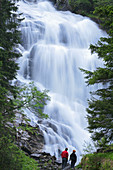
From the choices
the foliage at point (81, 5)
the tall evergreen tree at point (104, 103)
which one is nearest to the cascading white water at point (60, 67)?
the tall evergreen tree at point (104, 103)

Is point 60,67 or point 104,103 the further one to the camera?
point 60,67

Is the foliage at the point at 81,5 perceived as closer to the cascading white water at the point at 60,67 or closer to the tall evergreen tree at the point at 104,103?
the cascading white water at the point at 60,67

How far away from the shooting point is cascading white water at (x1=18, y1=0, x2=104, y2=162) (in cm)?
1752

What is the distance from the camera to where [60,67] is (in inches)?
1152

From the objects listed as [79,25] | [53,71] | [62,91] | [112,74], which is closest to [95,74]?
[112,74]

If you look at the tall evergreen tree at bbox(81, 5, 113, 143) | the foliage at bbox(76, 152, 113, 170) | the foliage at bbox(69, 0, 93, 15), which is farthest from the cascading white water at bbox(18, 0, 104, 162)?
the foliage at bbox(69, 0, 93, 15)

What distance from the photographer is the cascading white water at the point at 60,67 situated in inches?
690

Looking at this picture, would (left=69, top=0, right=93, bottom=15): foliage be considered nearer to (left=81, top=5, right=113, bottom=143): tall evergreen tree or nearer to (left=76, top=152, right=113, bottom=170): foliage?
(left=81, top=5, right=113, bottom=143): tall evergreen tree

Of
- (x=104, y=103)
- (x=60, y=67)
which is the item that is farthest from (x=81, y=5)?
(x=104, y=103)

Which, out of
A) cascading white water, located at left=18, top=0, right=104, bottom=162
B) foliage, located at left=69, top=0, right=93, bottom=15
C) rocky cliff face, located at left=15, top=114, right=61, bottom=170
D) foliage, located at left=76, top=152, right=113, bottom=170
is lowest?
foliage, located at left=76, top=152, right=113, bottom=170

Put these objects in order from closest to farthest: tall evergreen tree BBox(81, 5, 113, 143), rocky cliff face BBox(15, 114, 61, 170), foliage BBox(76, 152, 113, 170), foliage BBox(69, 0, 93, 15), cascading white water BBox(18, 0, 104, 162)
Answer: foliage BBox(76, 152, 113, 170), tall evergreen tree BBox(81, 5, 113, 143), rocky cliff face BBox(15, 114, 61, 170), cascading white water BBox(18, 0, 104, 162), foliage BBox(69, 0, 93, 15)

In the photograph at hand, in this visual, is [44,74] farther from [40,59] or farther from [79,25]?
[79,25]

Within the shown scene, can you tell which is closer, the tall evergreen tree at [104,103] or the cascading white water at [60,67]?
the tall evergreen tree at [104,103]

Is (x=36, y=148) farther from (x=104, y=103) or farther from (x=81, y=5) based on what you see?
(x=81, y=5)
